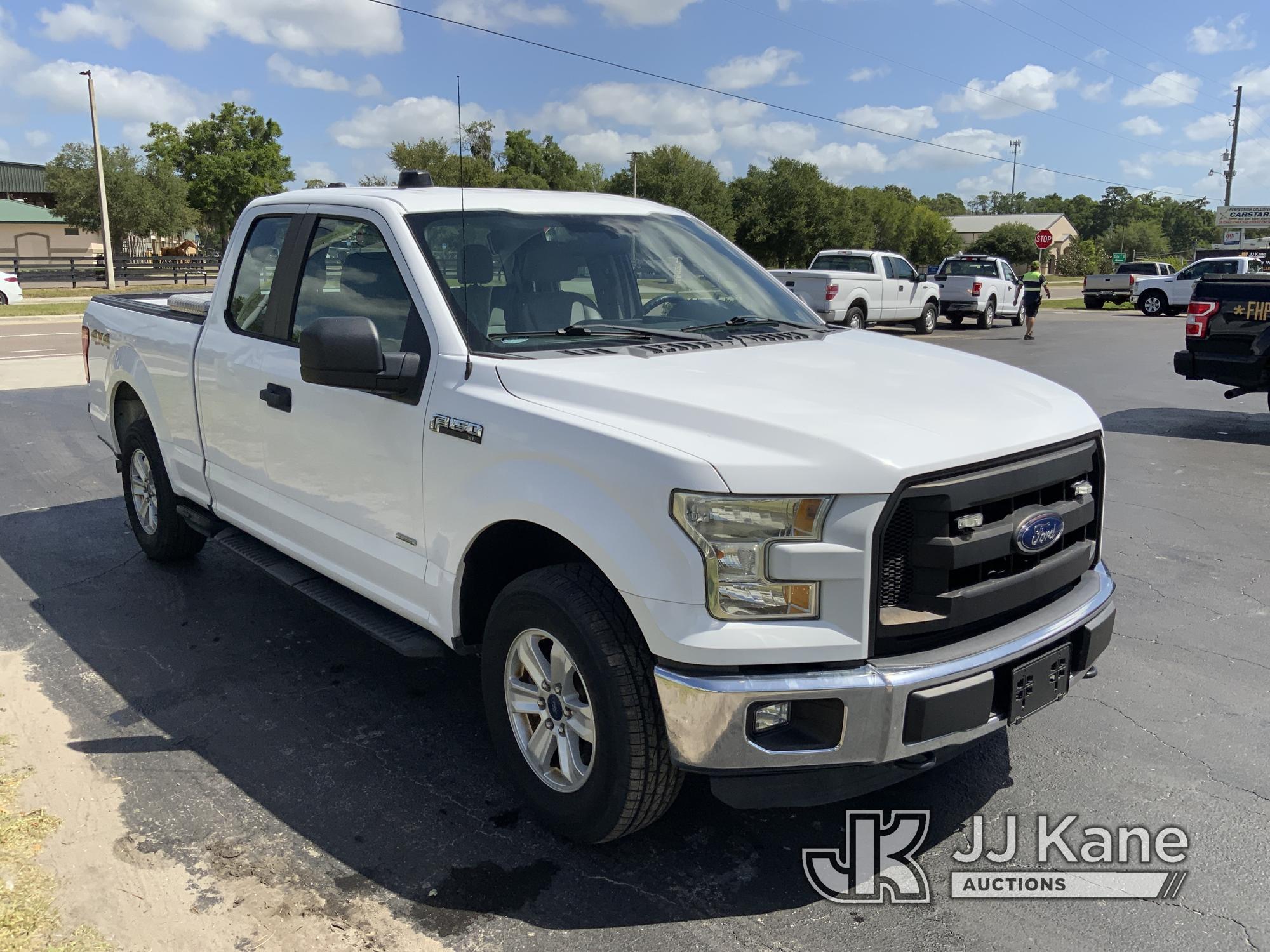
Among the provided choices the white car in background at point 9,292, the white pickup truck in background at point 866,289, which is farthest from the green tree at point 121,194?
the white pickup truck in background at point 866,289

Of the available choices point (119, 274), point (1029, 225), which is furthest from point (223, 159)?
point (1029, 225)

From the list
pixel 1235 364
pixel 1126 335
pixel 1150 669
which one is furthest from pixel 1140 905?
pixel 1126 335

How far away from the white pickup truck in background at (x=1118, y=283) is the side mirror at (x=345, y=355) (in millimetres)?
38646

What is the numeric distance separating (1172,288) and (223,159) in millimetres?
47183

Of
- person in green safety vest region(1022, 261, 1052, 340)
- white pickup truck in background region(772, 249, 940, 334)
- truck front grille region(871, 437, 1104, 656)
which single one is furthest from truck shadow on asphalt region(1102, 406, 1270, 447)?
person in green safety vest region(1022, 261, 1052, 340)

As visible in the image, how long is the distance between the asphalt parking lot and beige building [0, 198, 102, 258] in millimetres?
70166

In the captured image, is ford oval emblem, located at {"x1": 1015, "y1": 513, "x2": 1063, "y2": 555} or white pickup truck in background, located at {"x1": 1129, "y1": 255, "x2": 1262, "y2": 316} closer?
ford oval emblem, located at {"x1": 1015, "y1": 513, "x2": 1063, "y2": 555}

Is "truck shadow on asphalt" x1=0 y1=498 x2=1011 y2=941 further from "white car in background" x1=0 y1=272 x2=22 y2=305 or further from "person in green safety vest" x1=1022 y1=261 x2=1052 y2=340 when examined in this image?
"white car in background" x1=0 y1=272 x2=22 y2=305

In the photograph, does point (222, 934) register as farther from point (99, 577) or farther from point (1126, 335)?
point (1126, 335)

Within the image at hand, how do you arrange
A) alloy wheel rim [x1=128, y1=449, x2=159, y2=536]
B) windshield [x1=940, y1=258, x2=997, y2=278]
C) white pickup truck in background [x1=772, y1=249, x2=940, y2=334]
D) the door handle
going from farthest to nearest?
windshield [x1=940, y1=258, x2=997, y2=278] → white pickup truck in background [x1=772, y1=249, x2=940, y2=334] → alloy wheel rim [x1=128, y1=449, x2=159, y2=536] → the door handle

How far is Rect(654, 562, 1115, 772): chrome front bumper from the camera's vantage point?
2.60 metres

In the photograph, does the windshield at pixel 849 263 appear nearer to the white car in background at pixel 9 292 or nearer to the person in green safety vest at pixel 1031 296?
the person in green safety vest at pixel 1031 296

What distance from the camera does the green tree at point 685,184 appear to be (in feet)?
→ 194

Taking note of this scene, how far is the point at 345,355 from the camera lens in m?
3.27
